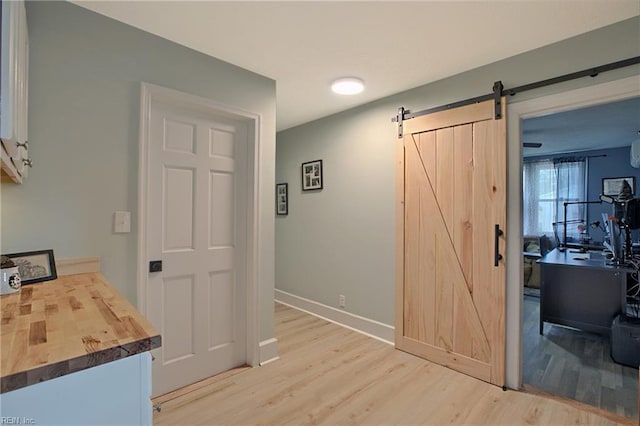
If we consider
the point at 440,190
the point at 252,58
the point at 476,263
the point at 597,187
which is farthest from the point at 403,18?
the point at 597,187

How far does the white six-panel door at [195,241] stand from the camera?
2.11m

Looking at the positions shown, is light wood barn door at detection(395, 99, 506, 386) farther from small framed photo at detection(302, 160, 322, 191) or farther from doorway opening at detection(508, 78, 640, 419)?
small framed photo at detection(302, 160, 322, 191)

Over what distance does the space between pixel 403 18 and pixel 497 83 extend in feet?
3.07

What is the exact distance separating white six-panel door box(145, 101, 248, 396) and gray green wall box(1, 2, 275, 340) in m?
0.18

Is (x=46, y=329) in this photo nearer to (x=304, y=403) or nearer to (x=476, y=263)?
(x=304, y=403)

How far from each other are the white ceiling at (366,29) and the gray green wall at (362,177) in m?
0.12

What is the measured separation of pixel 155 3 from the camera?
169cm

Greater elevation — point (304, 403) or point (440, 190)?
point (440, 190)

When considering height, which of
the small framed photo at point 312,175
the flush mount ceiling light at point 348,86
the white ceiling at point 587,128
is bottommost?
the small framed photo at point 312,175

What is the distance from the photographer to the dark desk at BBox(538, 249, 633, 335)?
3057 mm

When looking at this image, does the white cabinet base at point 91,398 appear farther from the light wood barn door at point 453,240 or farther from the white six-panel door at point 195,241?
the light wood barn door at point 453,240

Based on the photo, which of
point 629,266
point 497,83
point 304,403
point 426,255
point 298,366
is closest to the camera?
point 304,403

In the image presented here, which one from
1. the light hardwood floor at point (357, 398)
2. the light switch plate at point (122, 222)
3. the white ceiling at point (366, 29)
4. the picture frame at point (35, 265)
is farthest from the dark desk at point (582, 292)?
the picture frame at point (35, 265)
